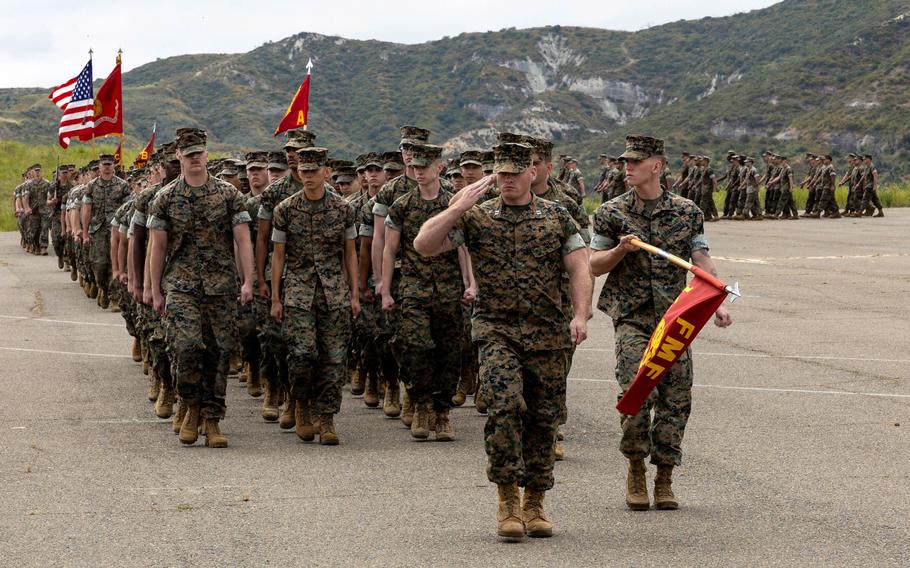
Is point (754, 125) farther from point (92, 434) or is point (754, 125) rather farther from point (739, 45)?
point (92, 434)

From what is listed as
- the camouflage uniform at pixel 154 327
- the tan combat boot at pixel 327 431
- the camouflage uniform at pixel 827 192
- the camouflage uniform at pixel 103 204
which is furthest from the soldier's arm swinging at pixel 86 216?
the camouflage uniform at pixel 827 192

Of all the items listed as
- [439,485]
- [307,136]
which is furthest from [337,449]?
[307,136]

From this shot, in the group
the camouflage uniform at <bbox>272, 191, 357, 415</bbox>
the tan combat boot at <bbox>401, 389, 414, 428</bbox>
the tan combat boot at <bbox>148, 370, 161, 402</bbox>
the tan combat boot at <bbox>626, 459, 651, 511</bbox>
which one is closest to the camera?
the tan combat boot at <bbox>626, 459, 651, 511</bbox>

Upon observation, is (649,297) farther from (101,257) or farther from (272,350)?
(101,257)

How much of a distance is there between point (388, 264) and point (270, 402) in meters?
2.05

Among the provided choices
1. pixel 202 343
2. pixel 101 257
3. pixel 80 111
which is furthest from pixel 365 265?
pixel 80 111

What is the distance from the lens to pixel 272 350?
1202 centimetres

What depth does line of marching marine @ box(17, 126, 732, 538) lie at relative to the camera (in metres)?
7.97

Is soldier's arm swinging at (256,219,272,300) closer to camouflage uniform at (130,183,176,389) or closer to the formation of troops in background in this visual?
the formation of troops in background

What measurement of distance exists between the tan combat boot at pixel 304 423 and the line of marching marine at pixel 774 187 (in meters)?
33.3

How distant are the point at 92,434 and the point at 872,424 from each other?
607 centimetres

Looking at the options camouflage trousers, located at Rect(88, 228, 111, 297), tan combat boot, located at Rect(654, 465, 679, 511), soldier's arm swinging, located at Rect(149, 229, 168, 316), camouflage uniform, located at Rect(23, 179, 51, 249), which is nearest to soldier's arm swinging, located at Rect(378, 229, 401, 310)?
soldier's arm swinging, located at Rect(149, 229, 168, 316)

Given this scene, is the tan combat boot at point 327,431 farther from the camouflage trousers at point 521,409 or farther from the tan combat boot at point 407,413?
Result: the camouflage trousers at point 521,409

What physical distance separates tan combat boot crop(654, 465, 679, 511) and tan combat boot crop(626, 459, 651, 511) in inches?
2.5
